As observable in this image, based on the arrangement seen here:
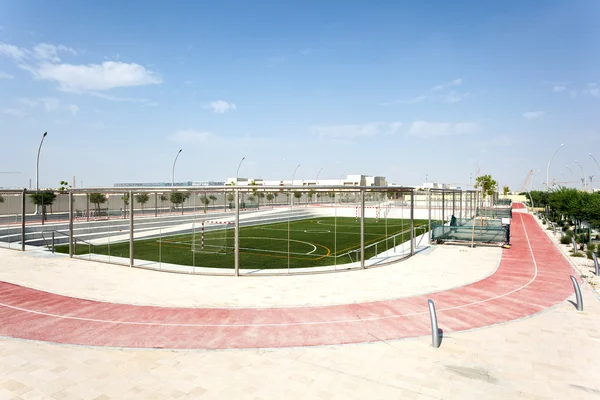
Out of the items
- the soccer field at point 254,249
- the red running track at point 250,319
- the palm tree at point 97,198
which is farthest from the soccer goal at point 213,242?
the palm tree at point 97,198

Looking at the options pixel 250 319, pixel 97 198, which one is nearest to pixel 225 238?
pixel 250 319

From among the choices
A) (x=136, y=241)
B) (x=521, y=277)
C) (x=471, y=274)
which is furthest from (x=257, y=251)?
(x=521, y=277)

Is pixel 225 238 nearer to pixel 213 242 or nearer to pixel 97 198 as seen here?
pixel 213 242

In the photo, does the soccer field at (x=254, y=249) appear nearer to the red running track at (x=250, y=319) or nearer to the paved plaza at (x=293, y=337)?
the paved plaza at (x=293, y=337)

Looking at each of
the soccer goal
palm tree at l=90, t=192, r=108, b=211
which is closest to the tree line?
the soccer goal

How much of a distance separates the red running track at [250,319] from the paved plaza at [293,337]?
0.06m

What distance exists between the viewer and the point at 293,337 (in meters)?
10.0

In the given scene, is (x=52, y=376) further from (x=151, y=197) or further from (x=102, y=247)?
(x=151, y=197)

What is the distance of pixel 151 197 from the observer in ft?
164

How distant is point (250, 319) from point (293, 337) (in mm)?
1899

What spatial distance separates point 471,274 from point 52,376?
16401 millimetres

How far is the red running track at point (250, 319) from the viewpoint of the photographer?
991cm

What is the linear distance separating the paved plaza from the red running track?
0.18 feet

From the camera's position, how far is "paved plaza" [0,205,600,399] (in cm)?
756
